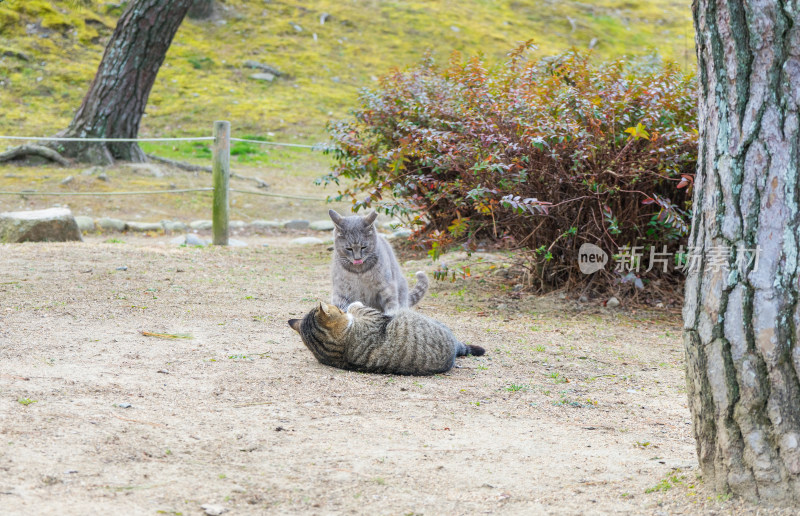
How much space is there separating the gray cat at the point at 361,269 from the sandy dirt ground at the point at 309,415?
20.4 inches

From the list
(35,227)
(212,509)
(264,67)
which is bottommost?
(35,227)

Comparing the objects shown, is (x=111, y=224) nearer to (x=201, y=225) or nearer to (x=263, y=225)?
(x=201, y=225)

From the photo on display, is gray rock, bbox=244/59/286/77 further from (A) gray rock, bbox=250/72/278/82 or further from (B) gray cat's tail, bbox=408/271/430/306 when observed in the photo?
(B) gray cat's tail, bbox=408/271/430/306

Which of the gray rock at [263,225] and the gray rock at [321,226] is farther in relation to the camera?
the gray rock at [321,226]

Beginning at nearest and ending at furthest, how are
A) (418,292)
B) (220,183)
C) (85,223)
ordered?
(418,292), (220,183), (85,223)

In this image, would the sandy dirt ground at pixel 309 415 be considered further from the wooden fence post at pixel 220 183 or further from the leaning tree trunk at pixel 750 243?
the wooden fence post at pixel 220 183

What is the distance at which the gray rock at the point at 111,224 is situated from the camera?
948cm

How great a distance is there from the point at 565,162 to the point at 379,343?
242cm

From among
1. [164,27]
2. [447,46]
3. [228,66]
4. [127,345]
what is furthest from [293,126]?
[127,345]

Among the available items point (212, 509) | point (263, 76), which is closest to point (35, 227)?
point (212, 509)

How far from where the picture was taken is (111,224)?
31.1ft

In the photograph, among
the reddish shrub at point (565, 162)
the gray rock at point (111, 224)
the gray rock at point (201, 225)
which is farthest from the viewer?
the gray rock at point (201, 225)

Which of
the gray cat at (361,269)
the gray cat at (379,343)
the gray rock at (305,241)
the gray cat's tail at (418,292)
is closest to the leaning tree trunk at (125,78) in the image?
the gray rock at (305,241)

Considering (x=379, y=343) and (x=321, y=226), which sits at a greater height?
(x=379, y=343)
